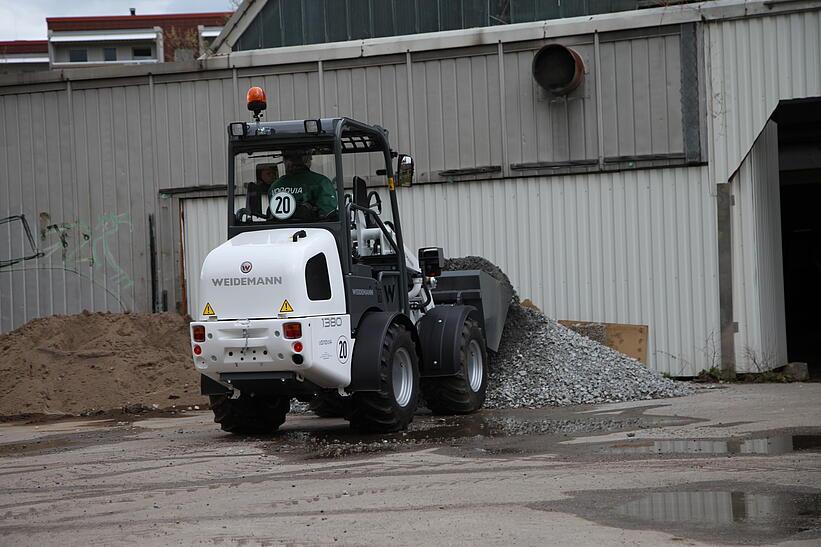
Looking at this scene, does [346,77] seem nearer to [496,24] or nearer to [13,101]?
[496,24]

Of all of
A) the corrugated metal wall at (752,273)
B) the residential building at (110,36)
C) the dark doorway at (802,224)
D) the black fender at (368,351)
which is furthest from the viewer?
the residential building at (110,36)

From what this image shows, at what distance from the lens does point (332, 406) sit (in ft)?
39.5

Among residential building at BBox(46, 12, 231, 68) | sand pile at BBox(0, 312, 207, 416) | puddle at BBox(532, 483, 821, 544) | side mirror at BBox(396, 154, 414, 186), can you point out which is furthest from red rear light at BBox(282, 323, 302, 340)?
residential building at BBox(46, 12, 231, 68)

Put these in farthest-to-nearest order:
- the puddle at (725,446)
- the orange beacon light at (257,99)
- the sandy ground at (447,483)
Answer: the orange beacon light at (257,99)
the puddle at (725,446)
the sandy ground at (447,483)

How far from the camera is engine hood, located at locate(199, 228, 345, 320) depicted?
10.1 metres

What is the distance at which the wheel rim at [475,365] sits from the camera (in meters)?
12.9

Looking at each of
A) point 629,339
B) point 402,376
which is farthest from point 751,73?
point 402,376

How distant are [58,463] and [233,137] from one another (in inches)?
141

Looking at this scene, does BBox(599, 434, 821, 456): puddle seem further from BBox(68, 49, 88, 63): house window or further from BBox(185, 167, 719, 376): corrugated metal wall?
BBox(68, 49, 88, 63): house window

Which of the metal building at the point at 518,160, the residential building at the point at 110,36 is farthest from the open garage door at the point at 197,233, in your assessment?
the residential building at the point at 110,36

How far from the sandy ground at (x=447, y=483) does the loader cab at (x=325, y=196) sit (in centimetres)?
159

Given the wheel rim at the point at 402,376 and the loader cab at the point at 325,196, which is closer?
the loader cab at the point at 325,196

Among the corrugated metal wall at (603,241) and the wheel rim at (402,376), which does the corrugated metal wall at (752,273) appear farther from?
the wheel rim at (402,376)

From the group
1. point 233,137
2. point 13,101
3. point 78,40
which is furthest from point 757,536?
point 78,40
